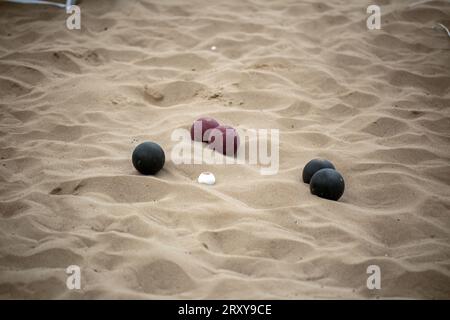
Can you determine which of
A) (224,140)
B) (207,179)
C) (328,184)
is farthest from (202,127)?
(328,184)

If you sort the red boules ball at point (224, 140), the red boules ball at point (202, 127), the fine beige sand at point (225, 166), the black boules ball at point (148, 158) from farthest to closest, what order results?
the red boules ball at point (202, 127) → the red boules ball at point (224, 140) → the black boules ball at point (148, 158) → the fine beige sand at point (225, 166)

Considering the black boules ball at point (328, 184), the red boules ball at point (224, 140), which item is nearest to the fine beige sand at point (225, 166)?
the black boules ball at point (328, 184)

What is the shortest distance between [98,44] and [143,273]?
12.6ft

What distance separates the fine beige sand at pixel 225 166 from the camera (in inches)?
117

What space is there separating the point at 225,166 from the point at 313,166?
709mm

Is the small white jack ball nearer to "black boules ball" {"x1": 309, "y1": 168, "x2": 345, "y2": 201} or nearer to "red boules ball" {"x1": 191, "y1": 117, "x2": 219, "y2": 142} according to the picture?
"red boules ball" {"x1": 191, "y1": 117, "x2": 219, "y2": 142}

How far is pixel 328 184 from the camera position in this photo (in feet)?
11.7

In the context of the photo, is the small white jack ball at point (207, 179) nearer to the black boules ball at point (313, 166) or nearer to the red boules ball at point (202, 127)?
the red boules ball at point (202, 127)

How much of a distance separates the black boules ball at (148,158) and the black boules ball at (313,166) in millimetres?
1114

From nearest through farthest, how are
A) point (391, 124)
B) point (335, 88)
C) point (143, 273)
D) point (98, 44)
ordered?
point (143, 273)
point (391, 124)
point (335, 88)
point (98, 44)

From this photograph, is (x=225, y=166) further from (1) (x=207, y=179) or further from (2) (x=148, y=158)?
(2) (x=148, y=158)

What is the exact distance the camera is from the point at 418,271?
118 inches

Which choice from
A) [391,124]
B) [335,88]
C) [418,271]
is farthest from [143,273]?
[335,88]
